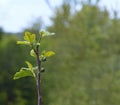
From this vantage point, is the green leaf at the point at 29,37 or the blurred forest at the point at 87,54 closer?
the green leaf at the point at 29,37

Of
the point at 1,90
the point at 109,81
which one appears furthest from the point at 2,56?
the point at 109,81

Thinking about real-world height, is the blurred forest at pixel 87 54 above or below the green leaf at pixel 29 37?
above

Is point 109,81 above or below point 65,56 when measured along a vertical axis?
below

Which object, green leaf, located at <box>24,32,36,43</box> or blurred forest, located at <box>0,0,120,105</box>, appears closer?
green leaf, located at <box>24,32,36,43</box>

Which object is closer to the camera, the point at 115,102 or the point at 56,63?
the point at 115,102

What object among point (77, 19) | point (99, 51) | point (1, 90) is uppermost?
point (1, 90)

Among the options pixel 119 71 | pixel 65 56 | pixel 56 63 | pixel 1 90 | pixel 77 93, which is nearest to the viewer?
pixel 119 71

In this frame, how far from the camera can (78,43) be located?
788 cm

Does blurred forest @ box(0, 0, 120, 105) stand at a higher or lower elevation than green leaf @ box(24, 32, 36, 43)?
higher

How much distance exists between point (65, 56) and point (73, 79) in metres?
0.51

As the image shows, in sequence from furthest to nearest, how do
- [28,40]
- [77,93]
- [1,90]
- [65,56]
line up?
1. [1,90]
2. [65,56]
3. [77,93]
4. [28,40]

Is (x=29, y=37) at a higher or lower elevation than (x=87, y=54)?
lower

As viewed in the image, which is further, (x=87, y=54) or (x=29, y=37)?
(x=87, y=54)

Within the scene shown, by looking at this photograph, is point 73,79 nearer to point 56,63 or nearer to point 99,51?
point 99,51
